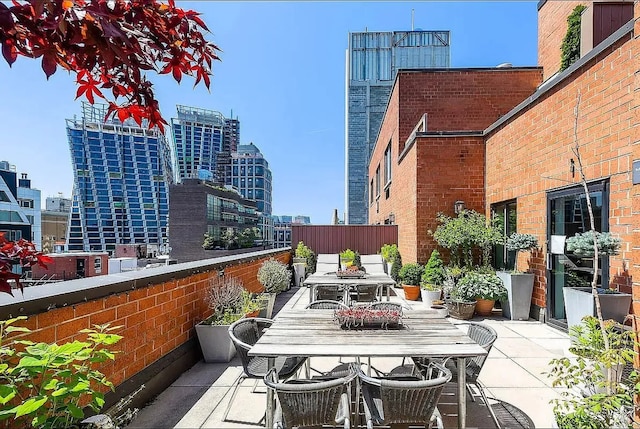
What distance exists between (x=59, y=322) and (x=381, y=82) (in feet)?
102

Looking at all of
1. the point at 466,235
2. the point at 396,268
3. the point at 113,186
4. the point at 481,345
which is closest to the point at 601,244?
the point at 481,345

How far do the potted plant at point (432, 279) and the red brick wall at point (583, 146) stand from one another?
5.41 feet

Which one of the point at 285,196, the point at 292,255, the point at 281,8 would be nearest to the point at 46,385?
the point at 281,8

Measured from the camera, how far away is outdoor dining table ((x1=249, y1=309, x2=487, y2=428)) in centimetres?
229

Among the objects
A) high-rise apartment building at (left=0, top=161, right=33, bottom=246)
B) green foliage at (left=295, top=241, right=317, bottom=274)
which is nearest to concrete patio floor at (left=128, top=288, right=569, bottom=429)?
green foliage at (left=295, top=241, right=317, bottom=274)

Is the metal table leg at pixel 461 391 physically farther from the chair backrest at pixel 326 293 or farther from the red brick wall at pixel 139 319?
the chair backrest at pixel 326 293

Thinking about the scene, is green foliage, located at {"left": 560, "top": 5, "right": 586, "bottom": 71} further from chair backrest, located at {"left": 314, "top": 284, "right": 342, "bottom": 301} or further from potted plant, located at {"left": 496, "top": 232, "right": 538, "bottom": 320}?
chair backrest, located at {"left": 314, "top": 284, "right": 342, "bottom": 301}

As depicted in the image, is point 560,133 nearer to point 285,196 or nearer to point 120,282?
point 120,282

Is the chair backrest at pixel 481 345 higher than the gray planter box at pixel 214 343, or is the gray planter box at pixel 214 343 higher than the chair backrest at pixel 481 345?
the chair backrest at pixel 481 345

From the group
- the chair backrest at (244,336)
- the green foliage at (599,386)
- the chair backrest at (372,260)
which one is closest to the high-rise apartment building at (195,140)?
the chair backrest at (372,260)

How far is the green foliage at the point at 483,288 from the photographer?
5988 millimetres

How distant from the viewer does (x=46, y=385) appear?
1414 mm

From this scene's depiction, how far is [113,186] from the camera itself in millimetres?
90250

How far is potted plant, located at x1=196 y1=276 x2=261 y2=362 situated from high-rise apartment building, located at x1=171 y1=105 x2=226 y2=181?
285 feet
